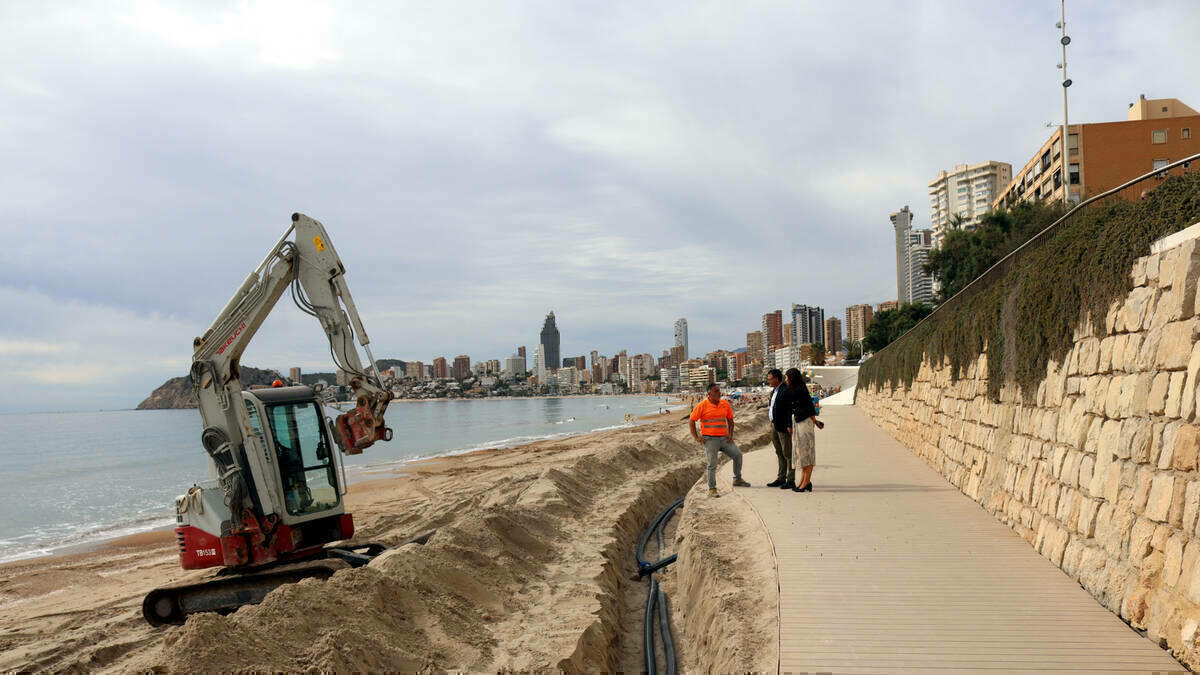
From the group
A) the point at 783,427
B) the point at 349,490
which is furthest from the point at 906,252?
the point at 783,427

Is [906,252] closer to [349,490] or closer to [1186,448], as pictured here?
[349,490]

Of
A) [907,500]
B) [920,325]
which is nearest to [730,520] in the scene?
[907,500]

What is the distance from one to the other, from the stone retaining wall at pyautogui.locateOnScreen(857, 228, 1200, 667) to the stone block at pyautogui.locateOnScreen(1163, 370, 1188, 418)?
0.5 inches

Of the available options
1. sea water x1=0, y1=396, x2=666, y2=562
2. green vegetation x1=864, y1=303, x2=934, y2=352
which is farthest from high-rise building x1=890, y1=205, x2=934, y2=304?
sea water x1=0, y1=396, x2=666, y2=562

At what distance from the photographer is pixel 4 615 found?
11.0m

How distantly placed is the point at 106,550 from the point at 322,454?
11.4 m

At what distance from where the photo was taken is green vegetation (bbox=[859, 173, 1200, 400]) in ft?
18.6

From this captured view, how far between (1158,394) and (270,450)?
9213 millimetres

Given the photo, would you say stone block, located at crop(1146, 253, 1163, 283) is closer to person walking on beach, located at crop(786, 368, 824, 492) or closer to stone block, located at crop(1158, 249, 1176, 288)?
stone block, located at crop(1158, 249, 1176, 288)

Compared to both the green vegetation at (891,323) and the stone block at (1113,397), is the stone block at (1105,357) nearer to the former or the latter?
the stone block at (1113,397)

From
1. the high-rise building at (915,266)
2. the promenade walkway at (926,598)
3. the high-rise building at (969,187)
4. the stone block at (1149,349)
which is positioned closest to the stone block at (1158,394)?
the stone block at (1149,349)

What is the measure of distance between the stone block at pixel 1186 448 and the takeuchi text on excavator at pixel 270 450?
8025 millimetres

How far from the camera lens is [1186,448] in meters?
4.53

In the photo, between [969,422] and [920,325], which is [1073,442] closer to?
[969,422]
